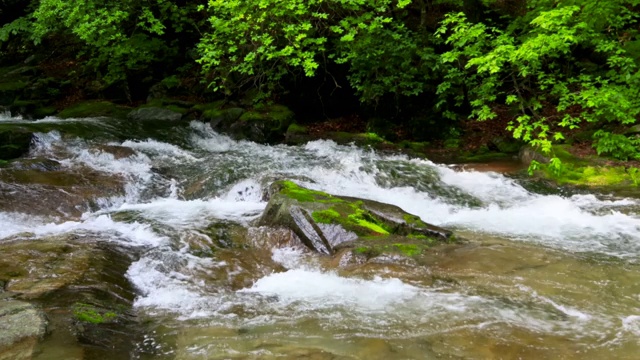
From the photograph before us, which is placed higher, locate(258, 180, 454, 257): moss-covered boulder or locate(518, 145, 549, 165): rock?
locate(518, 145, 549, 165): rock

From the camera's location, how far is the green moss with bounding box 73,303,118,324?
420 centimetres

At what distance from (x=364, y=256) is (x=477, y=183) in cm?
536

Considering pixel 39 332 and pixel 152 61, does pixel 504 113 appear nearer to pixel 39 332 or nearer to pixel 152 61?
pixel 152 61

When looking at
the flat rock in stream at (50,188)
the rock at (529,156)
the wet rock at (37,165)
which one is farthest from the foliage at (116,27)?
the rock at (529,156)

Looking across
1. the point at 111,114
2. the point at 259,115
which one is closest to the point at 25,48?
the point at 111,114

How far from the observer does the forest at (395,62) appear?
33.7 ft

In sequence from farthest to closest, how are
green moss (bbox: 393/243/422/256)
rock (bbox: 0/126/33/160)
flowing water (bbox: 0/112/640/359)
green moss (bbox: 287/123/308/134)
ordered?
green moss (bbox: 287/123/308/134), rock (bbox: 0/126/33/160), green moss (bbox: 393/243/422/256), flowing water (bbox: 0/112/640/359)

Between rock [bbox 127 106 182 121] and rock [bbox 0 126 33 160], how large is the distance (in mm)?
4119

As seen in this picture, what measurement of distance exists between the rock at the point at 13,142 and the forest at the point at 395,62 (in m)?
4.07

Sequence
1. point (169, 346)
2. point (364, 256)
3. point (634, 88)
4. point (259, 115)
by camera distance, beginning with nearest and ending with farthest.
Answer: point (169, 346) → point (364, 256) → point (634, 88) → point (259, 115)

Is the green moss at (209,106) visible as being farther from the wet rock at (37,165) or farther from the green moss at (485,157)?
the green moss at (485,157)

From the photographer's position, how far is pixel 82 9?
13.7m

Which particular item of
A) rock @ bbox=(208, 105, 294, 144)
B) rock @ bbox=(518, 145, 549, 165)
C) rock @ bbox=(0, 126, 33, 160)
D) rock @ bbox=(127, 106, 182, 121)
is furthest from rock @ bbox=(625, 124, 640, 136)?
rock @ bbox=(0, 126, 33, 160)

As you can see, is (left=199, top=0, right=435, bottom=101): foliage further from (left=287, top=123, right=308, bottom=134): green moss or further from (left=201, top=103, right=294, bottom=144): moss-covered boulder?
(left=287, top=123, right=308, bottom=134): green moss
